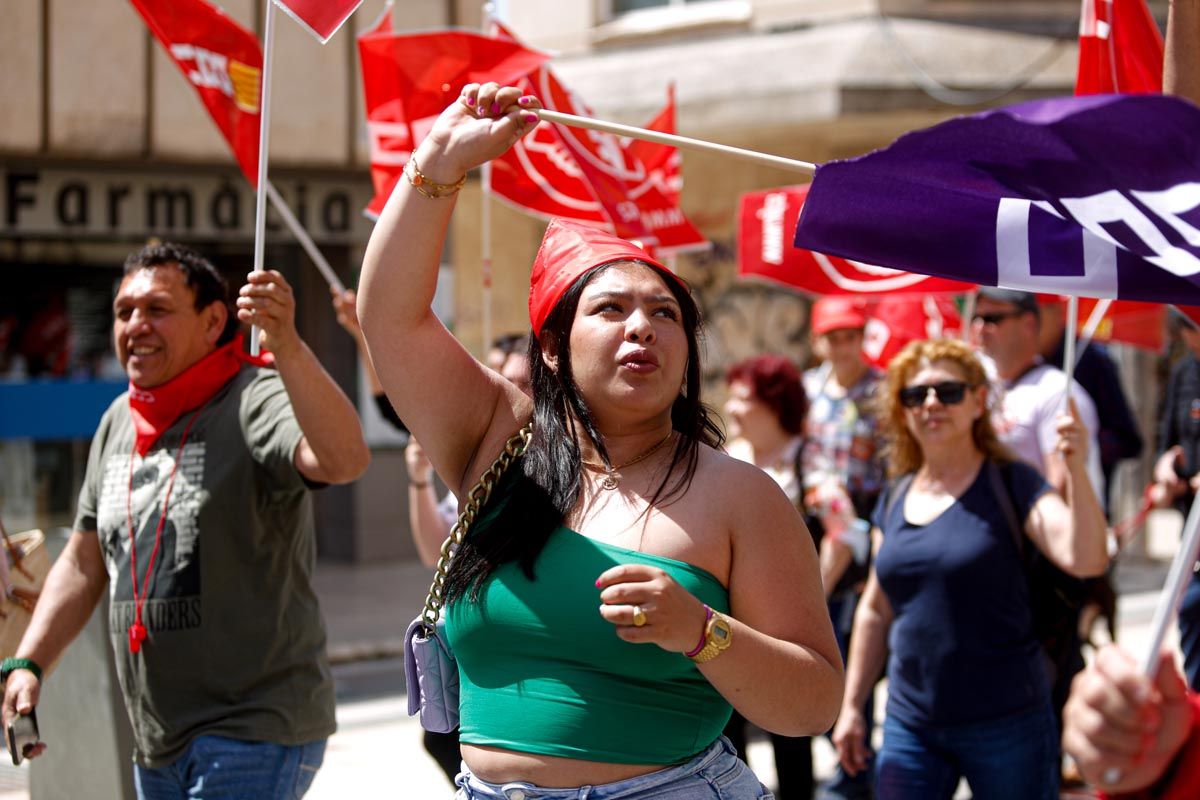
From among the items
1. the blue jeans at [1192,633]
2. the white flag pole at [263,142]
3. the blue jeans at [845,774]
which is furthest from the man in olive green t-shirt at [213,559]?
the blue jeans at [1192,633]

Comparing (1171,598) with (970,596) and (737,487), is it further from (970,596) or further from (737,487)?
(970,596)

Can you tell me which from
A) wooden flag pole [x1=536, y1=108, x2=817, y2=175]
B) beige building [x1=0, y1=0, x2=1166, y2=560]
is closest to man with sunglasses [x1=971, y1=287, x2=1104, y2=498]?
wooden flag pole [x1=536, y1=108, x2=817, y2=175]

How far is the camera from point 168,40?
5.41 metres

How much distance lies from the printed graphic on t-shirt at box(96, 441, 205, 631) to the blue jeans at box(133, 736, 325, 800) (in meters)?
0.32

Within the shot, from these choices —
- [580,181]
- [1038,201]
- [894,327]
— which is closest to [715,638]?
[1038,201]

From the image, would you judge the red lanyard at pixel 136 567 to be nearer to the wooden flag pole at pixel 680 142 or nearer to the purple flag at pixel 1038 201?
the wooden flag pole at pixel 680 142

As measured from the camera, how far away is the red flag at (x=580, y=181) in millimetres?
6324

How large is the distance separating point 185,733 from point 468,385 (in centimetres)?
150

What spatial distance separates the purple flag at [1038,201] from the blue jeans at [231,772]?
1927mm

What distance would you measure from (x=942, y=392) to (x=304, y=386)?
2.07 m

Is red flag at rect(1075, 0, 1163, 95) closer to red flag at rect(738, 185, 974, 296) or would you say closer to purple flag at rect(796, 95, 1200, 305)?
purple flag at rect(796, 95, 1200, 305)

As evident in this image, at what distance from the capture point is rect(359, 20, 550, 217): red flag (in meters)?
5.88

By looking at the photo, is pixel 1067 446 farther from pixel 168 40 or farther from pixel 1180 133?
pixel 168 40

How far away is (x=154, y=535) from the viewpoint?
13.3 feet
